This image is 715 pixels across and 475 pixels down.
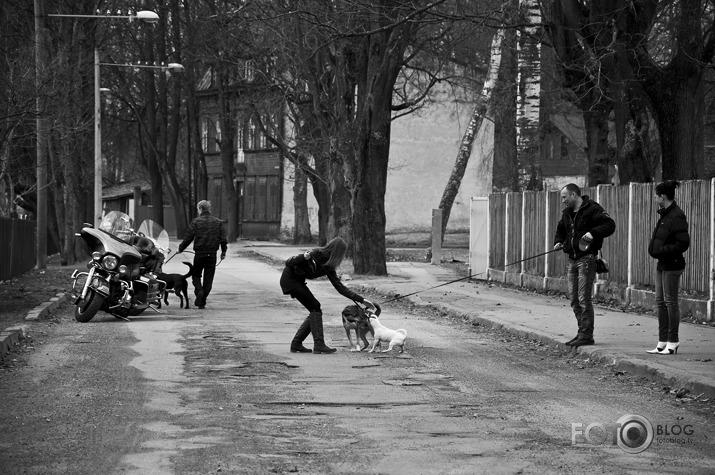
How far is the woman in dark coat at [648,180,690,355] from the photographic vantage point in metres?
12.9

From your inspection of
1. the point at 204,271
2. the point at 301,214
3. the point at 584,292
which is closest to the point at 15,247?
the point at 204,271

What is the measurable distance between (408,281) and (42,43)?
10.0 m

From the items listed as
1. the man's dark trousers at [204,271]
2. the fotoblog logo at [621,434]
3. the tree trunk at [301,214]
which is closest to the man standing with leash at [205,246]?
the man's dark trousers at [204,271]

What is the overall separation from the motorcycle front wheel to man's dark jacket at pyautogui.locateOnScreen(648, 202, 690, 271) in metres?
8.88

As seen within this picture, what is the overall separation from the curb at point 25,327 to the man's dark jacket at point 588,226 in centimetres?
671

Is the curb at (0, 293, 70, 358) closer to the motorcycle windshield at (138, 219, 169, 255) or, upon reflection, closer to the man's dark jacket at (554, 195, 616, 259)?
the motorcycle windshield at (138, 219, 169, 255)

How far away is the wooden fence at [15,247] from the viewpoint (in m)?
26.5

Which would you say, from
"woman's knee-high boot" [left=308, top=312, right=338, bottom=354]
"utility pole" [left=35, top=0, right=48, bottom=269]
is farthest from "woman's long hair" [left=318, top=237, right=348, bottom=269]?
"utility pole" [left=35, top=0, right=48, bottom=269]

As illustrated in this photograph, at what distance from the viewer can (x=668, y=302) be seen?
12.9 meters

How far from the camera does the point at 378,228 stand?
29203mm

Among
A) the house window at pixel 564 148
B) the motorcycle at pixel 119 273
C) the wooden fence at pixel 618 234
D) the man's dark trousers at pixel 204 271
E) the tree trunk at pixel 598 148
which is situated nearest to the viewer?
the wooden fence at pixel 618 234

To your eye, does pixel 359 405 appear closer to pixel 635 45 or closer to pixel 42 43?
pixel 635 45

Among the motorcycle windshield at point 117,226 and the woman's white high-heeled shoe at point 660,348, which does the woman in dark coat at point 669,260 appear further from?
the motorcycle windshield at point 117,226

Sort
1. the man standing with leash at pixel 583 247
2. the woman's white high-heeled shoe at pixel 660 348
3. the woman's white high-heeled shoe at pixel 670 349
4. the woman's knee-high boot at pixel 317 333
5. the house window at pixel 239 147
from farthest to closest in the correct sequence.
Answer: the house window at pixel 239 147
the man standing with leash at pixel 583 247
the woman's knee-high boot at pixel 317 333
the woman's white high-heeled shoe at pixel 660 348
the woman's white high-heeled shoe at pixel 670 349
